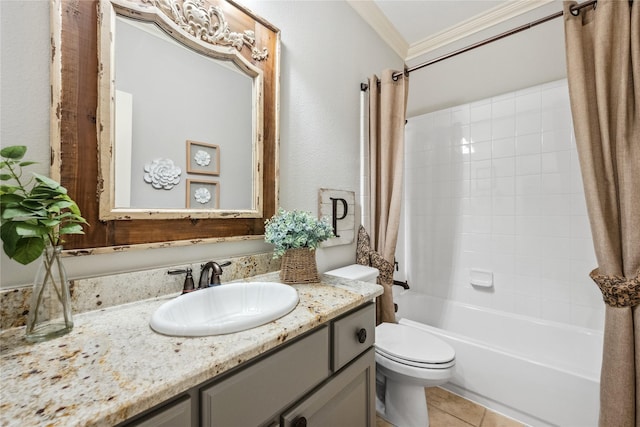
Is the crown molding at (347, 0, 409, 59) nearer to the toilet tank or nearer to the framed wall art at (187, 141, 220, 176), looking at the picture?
the framed wall art at (187, 141, 220, 176)

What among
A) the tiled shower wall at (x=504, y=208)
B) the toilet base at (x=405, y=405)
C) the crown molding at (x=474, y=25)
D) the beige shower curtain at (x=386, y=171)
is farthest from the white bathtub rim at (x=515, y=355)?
the crown molding at (x=474, y=25)

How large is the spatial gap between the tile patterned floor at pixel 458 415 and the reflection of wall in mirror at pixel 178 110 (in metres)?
1.59

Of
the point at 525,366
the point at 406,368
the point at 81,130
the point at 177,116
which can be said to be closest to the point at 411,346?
the point at 406,368

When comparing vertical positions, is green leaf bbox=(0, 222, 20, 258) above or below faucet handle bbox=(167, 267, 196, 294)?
above

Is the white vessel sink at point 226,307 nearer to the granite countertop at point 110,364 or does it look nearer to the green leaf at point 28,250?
the granite countertop at point 110,364

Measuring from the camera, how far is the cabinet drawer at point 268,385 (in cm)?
56

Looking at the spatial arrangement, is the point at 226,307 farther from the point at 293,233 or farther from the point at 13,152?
the point at 13,152

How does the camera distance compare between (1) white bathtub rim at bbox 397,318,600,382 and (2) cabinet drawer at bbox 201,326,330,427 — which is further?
(1) white bathtub rim at bbox 397,318,600,382

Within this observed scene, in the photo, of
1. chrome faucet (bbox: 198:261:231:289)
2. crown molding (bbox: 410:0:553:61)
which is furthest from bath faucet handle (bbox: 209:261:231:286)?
crown molding (bbox: 410:0:553:61)

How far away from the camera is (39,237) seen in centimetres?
63

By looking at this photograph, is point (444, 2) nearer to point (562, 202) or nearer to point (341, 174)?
point (341, 174)

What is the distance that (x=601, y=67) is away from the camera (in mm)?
1181

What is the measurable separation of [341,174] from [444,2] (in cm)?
149

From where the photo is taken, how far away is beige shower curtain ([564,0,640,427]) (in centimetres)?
111
